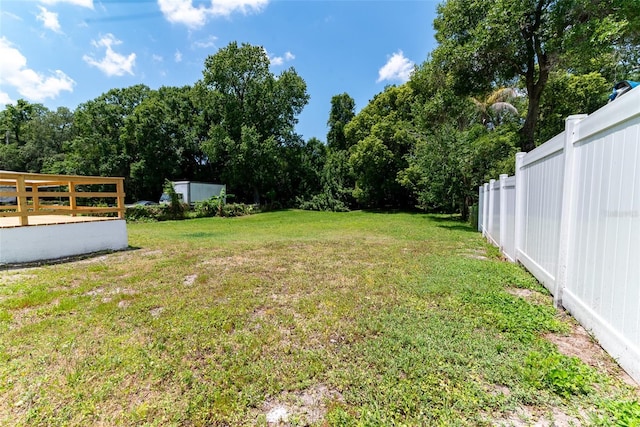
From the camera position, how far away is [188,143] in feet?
89.8

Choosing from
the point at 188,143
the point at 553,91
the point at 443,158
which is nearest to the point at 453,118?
the point at 443,158

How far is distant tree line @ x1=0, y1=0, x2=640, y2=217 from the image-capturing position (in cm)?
952

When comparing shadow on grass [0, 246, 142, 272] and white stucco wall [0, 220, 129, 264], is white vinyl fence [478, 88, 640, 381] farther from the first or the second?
white stucco wall [0, 220, 129, 264]

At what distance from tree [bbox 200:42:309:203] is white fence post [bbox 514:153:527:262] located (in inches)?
797

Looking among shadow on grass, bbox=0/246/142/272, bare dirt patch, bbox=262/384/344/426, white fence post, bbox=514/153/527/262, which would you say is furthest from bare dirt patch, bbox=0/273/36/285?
white fence post, bbox=514/153/527/262

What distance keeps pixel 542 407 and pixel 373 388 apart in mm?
1009

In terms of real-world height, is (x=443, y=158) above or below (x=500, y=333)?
above

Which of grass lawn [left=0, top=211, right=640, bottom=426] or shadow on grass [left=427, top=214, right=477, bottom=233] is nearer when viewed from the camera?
grass lawn [left=0, top=211, right=640, bottom=426]

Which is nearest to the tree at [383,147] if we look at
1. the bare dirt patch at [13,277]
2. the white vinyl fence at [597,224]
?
the white vinyl fence at [597,224]

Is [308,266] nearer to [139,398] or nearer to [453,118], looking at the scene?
[139,398]

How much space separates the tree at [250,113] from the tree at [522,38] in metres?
15.6

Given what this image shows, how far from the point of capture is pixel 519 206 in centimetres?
505

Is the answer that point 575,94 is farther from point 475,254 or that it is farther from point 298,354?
point 298,354

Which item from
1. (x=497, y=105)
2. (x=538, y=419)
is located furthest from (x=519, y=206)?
(x=497, y=105)
